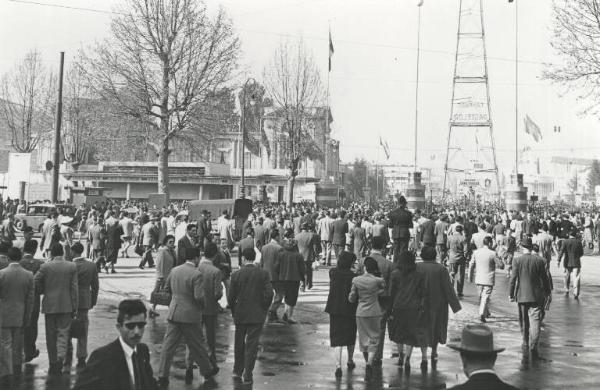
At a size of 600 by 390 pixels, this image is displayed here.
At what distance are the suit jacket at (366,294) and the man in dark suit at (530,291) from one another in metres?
2.63

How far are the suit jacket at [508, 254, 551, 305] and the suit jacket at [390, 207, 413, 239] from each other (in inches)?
264

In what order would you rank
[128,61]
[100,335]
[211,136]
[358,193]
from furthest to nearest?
[358,193], [211,136], [128,61], [100,335]

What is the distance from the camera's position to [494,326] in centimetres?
1266

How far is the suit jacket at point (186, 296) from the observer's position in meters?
7.90

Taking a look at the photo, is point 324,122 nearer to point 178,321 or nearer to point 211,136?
point 211,136

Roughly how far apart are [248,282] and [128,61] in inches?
1135

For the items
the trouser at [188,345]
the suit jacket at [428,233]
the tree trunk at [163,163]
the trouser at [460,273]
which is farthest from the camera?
the tree trunk at [163,163]

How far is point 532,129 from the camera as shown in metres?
59.9

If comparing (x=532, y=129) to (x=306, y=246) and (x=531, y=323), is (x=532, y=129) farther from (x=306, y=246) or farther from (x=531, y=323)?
(x=531, y=323)

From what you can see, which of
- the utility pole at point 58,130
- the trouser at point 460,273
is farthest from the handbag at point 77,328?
the utility pole at point 58,130

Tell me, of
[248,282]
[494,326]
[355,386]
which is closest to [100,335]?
[248,282]

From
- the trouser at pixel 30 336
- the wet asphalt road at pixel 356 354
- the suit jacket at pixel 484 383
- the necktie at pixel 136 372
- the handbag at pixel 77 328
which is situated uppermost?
the suit jacket at pixel 484 383

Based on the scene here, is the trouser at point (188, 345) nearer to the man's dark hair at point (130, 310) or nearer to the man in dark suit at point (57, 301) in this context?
the man in dark suit at point (57, 301)

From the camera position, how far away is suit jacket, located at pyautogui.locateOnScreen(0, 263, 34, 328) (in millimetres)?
7934
